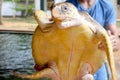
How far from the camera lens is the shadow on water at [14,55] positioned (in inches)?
303

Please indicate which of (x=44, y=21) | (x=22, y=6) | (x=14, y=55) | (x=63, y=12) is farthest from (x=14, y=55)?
(x=22, y=6)

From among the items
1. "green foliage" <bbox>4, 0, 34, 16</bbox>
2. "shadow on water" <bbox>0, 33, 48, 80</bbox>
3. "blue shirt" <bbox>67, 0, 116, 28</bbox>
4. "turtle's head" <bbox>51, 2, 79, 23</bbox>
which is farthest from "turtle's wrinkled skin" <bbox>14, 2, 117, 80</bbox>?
"green foliage" <bbox>4, 0, 34, 16</bbox>

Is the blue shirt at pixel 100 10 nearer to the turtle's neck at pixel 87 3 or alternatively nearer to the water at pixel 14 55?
the turtle's neck at pixel 87 3

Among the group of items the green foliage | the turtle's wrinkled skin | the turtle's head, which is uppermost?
the turtle's head

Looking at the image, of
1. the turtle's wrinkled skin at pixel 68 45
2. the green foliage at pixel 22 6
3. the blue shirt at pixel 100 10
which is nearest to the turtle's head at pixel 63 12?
the turtle's wrinkled skin at pixel 68 45

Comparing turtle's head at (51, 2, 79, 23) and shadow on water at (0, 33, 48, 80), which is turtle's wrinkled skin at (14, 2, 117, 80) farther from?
shadow on water at (0, 33, 48, 80)

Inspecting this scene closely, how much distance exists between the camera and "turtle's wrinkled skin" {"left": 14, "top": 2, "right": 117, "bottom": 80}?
1.54 metres

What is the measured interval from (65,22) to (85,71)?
0.31 meters

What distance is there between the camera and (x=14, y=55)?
1009 cm

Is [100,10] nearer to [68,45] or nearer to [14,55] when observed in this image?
[68,45]

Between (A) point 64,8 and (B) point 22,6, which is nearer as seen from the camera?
(A) point 64,8

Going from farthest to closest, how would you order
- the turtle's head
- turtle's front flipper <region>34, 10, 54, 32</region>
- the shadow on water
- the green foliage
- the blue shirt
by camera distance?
the green foliage < the shadow on water < the blue shirt < turtle's front flipper <region>34, 10, 54, 32</region> < the turtle's head

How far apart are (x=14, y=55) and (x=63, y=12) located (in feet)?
28.5

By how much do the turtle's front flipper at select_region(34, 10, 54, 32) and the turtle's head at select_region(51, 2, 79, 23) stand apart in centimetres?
9
